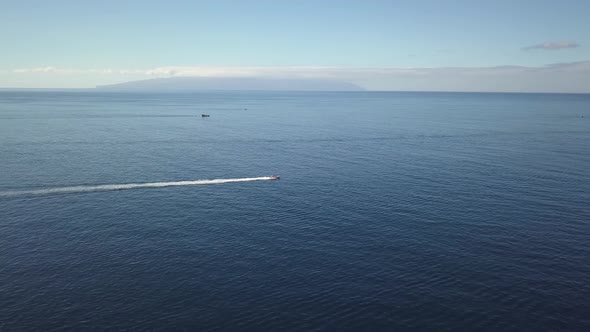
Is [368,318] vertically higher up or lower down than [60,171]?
lower down

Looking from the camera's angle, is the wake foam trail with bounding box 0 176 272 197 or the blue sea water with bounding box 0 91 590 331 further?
the wake foam trail with bounding box 0 176 272 197

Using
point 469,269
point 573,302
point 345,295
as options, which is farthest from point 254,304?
point 573,302

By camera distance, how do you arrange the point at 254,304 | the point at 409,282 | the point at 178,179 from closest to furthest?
the point at 254,304, the point at 409,282, the point at 178,179

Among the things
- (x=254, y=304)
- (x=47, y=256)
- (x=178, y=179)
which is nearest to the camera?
(x=254, y=304)

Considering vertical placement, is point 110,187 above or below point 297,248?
above

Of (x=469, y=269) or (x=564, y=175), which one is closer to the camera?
(x=469, y=269)

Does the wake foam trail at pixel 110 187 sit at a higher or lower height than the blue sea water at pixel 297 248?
higher

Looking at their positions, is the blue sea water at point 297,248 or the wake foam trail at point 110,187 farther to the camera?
the wake foam trail at point 110,187

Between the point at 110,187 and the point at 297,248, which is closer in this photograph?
the point at 297,248

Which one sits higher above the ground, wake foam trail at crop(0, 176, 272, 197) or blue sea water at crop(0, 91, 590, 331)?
wake foam trail at crop(0, 176, 272, 197)

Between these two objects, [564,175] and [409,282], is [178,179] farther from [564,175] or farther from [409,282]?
[564,175]
